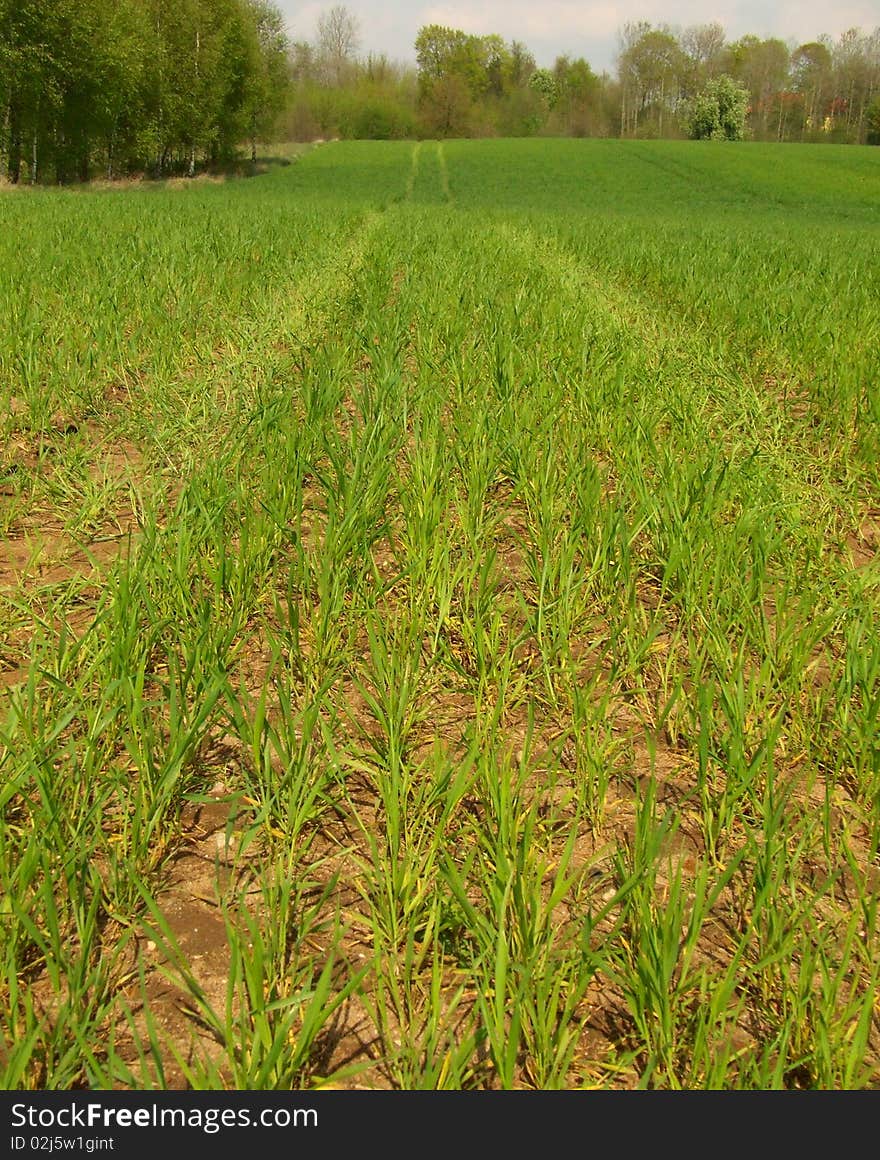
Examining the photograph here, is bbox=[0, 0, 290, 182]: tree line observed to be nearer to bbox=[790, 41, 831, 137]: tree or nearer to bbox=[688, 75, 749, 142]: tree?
bbox=[688, 75, 749, 142]: tree

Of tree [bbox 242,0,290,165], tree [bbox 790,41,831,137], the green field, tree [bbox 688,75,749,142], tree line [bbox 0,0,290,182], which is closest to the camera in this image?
the green field

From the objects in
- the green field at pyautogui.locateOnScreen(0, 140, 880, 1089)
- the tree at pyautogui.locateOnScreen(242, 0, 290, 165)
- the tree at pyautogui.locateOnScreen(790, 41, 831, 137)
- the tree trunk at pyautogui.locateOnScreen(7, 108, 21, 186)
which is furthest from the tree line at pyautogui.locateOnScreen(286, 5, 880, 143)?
the green field at pyautogui.locateOnScreen(0, 140, 880, 1089)

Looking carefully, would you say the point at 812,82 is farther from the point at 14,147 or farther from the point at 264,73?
the point at 14,147

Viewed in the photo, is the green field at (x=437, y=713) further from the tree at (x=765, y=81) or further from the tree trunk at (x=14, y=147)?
the tree at (x=765, y=81)

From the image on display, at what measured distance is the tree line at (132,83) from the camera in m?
30.8

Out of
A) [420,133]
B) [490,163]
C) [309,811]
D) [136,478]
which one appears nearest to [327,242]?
[136,478]

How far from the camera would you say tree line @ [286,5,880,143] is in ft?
260

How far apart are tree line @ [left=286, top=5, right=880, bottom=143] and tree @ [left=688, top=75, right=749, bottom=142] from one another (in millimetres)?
7306

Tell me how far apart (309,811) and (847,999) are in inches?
42.6

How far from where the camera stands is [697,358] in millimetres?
5684

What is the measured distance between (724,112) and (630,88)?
74.1ft

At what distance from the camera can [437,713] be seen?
2.24m

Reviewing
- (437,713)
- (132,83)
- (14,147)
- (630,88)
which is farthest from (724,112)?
(437,713)

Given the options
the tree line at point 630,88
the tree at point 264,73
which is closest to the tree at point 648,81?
the tree line at point 630,88
